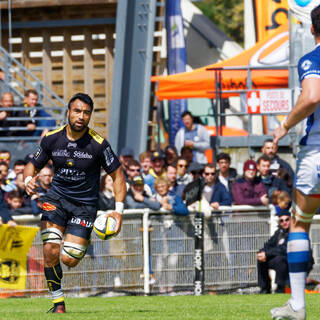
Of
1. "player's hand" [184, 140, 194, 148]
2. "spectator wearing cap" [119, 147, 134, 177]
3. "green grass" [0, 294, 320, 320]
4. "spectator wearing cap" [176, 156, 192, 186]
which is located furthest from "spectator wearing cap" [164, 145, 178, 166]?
"green grass" [0, 294, 320, 320]

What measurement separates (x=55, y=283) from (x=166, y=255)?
4.64 metres

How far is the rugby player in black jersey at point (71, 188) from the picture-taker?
9.61 meters

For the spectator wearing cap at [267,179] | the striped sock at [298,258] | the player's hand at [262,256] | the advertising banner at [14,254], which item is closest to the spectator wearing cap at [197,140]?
the spectator wearing cap at [267,179]

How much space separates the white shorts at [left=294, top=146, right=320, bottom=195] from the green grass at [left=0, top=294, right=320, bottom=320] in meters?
1.42

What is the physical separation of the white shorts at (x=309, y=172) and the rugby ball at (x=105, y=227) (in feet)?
9.37

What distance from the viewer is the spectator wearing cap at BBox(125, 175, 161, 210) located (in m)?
14.2

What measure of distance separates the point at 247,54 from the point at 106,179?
22.1 ft

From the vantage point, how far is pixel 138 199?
1429 cm

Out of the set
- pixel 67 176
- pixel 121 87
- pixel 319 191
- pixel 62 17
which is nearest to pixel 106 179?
pixel 67 176

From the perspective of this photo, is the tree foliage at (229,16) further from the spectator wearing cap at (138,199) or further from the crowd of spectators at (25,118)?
the spectator wearing cap at (138,199)

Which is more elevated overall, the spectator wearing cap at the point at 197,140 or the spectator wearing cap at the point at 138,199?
the spectator wearing cap at the point at 197,140

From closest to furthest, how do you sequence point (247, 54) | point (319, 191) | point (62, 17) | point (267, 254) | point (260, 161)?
point (319, 191)
point (267, 254)
point (260, 161)
point (247, 54)
point (62, 17)

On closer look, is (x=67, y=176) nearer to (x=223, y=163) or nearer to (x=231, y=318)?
(x=231, y=318)

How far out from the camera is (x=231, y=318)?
328 inches
